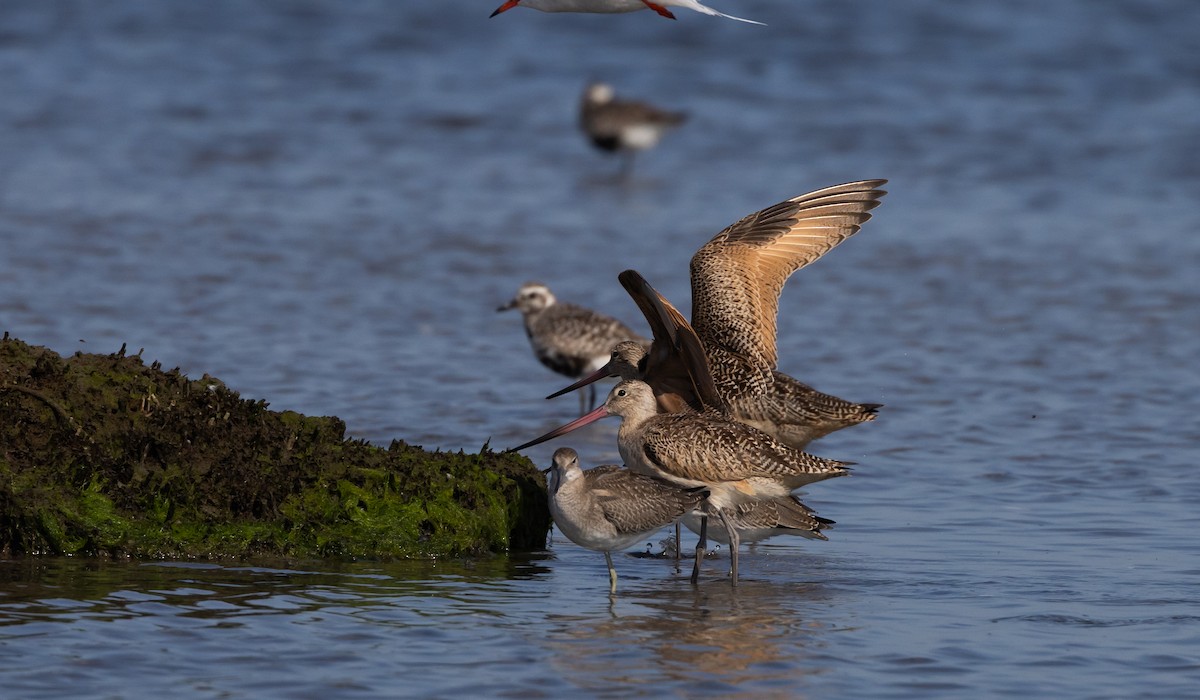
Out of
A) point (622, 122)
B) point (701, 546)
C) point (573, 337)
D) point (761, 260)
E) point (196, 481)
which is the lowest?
point (701, 546)

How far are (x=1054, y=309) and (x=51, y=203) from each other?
864 cm

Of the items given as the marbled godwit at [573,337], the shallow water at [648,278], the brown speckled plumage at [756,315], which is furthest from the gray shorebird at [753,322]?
the marbled godwit at [573,337]

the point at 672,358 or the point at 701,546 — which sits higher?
the point at 672,358

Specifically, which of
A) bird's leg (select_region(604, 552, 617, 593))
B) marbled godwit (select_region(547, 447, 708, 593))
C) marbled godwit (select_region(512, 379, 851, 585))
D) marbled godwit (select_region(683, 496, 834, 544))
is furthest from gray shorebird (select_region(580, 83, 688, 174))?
bird's leg (select_region(604, 552, 617, 593))

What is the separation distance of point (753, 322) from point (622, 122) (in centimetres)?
1117

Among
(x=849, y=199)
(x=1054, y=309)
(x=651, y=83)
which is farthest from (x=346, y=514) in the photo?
(x=651, y=83)

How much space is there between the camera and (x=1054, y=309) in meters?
13.0

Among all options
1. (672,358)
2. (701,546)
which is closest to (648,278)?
(672,358)

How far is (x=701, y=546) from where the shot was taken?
23.9ft

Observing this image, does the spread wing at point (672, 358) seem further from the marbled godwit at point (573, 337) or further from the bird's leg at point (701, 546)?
the marbled godwit at point (573, 337)

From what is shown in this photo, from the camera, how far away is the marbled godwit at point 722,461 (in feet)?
24.1

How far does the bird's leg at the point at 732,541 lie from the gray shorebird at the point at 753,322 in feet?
3.03

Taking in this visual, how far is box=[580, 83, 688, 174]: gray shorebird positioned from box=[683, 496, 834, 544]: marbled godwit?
41.9ft

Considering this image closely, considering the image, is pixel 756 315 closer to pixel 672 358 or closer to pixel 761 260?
pixel 761 260
